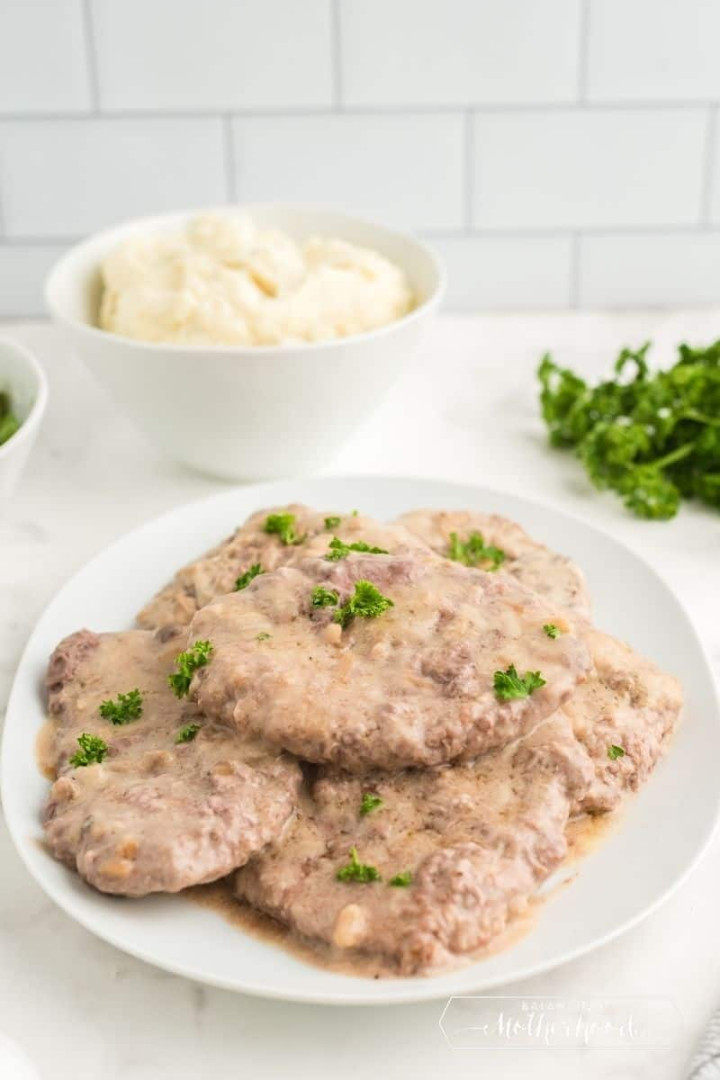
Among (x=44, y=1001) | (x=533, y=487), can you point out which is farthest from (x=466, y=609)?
(x=533, y=487)

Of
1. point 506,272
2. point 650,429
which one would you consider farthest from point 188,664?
point 506,272

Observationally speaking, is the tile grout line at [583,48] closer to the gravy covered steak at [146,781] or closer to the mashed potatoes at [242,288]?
the mashed potatoes at [242,288]

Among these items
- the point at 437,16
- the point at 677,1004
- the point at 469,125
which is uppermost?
the point at 437,16

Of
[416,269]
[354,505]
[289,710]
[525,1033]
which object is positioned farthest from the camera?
[416,269]

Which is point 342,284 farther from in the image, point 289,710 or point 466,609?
point 289,710

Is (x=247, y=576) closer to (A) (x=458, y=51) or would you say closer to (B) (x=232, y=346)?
(B) (x=232, y=346)

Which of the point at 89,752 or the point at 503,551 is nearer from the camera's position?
the point at 89,752
